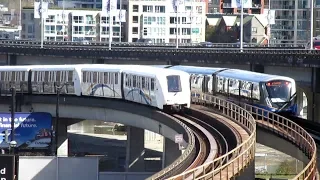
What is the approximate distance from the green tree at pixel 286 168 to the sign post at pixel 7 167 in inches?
1402

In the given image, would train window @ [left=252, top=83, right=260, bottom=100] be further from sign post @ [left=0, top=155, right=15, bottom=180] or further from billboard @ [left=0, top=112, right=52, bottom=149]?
sign post @ [left=0, top=155, right=15, bottom=180]

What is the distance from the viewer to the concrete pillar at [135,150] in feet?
222

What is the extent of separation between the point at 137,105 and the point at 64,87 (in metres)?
9.96

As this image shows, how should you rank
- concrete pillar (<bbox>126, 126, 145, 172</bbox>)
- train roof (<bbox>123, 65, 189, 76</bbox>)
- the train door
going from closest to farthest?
train roof (<bbox>123, 65, 189, 76</bbox>) → the train door → concrete pillar (<bbox>126, 126, 145, 172</bbox>)

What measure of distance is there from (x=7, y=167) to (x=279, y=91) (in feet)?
71.3

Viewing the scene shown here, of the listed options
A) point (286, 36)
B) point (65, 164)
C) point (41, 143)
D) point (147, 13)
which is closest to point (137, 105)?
point (41, 143)

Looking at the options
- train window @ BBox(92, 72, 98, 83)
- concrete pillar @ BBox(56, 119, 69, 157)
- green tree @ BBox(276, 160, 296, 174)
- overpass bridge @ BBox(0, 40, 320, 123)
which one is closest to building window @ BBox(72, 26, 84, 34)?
overpass bridge @ BBox(0, 40, 320, 123)

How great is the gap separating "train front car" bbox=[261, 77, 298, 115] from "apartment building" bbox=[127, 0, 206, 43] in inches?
4383

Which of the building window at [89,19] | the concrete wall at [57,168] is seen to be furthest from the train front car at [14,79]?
the building window at [89,19]

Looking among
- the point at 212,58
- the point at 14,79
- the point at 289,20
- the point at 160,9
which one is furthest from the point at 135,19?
the point at 14,79

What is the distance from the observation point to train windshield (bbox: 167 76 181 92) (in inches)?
2232

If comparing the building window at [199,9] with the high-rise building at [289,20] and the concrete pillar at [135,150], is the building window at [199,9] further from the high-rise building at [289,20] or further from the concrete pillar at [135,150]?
the concrete pillar at [135,150]

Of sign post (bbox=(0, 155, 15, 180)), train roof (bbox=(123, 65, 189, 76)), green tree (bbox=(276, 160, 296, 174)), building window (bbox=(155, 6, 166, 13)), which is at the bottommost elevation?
green tree (bbox=(276, 160, 296, 174))

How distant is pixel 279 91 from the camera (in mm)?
58250
